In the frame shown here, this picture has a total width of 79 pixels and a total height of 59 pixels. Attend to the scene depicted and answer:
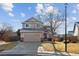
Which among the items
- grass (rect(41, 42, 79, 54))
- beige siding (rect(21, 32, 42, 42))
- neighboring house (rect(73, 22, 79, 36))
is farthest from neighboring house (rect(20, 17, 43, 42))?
neighboring house (rect(73, 22, 79, 36))

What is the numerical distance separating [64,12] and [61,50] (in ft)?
2.31

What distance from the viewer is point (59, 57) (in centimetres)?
376

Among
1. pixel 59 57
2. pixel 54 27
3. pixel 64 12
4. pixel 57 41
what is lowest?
pixel 59 57

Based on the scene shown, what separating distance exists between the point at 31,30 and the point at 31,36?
0.37 feet

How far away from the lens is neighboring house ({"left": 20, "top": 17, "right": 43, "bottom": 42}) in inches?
146

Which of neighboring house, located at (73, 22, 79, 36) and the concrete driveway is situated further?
the concrete driveway

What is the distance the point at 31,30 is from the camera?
376cm

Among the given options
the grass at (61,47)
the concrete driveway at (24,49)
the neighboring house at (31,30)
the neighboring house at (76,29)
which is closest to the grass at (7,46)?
the concrete driveway at (24,49)

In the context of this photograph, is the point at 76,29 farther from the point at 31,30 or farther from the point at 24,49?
the point at 24,49

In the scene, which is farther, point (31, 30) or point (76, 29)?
point (31, 30)

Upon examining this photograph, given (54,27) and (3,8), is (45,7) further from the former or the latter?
(3,8)

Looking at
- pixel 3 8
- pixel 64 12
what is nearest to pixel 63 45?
pixel 64 12

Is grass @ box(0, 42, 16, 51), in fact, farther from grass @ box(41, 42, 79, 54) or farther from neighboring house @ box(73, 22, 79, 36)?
neighboring house @ box(73, 22, 79, 36)

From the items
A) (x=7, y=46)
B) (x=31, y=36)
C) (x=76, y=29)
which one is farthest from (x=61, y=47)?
(x=7, y=46)
